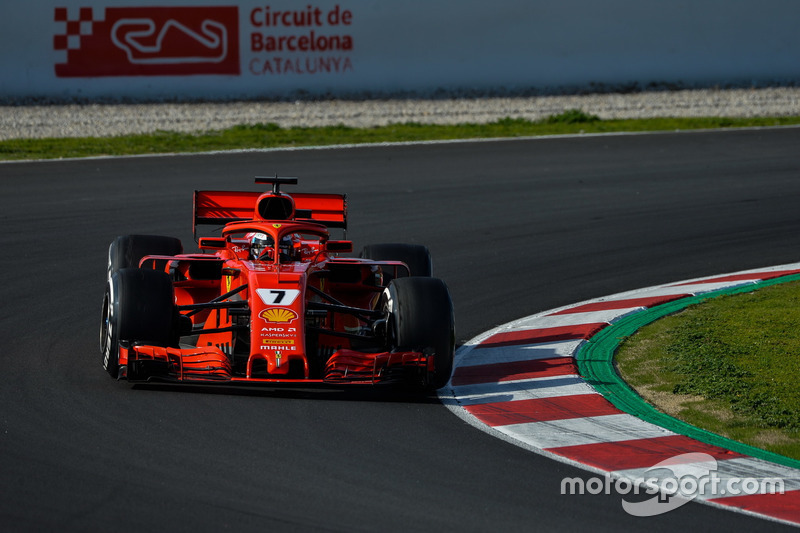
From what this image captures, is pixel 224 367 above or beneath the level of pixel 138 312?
beneath

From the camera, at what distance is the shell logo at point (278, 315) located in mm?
7176

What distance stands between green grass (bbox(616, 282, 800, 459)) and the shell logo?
7.82 feet

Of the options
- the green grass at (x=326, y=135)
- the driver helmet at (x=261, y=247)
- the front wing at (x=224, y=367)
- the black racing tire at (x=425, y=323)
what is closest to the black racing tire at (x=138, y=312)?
the front wing at (x=224, y=367)

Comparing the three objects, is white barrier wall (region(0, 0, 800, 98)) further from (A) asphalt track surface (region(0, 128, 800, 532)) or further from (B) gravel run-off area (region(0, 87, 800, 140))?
(A) asphalt track surface (region(0, 128, 800, 532))

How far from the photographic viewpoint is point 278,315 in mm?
7195

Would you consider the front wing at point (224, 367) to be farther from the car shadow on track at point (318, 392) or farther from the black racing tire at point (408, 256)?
the black racing tire at point (408, 256)

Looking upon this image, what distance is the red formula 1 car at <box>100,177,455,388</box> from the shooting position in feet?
23.2

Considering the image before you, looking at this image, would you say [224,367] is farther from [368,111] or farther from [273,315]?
[368,111]

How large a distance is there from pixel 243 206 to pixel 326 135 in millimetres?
10367

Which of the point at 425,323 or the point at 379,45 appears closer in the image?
the point at 425,323

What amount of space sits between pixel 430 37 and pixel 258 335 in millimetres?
16718

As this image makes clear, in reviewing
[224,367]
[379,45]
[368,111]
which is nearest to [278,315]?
[224,367]

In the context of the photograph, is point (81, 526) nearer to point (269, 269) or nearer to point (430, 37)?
point (269, 269)

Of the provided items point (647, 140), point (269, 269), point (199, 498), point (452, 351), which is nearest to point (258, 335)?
point (269, 269)
